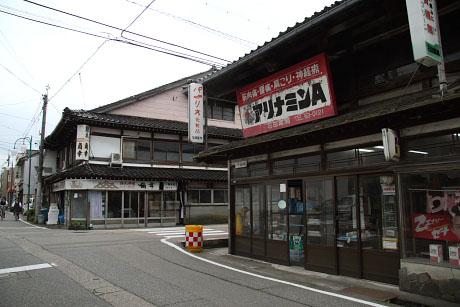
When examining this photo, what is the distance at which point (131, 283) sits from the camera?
7.57 meters

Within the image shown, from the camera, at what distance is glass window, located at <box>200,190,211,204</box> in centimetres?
2737

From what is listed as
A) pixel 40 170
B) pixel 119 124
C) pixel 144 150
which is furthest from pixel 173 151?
pixel 40 170

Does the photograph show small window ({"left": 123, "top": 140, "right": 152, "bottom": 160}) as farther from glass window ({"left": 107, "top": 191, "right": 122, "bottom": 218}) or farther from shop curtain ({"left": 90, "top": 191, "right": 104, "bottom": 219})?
shop curtain ({"left": 90, "top": 191, "right": 104, "bottom": 219})

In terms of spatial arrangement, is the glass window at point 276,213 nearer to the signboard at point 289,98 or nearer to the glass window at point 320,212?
the glass window at point 320,212

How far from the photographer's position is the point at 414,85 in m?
7.93

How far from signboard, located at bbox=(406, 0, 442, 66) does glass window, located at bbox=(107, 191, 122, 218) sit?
21.4 meters

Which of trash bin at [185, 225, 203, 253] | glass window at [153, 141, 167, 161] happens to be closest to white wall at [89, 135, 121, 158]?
glass window at [153, 141, 167, 161]

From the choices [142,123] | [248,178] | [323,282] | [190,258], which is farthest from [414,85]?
[142,123]

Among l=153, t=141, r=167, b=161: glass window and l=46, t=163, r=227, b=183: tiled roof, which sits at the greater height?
l=153, t=141, r=167, b=161: glass window

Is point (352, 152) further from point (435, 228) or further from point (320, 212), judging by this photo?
point (435, 228)

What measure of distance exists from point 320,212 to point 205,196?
61.6 ft

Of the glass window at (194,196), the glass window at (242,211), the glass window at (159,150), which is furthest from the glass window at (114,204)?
the glass window at (242,211)

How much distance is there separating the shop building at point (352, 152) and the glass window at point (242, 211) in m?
0.06

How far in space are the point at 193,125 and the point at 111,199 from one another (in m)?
13.9
